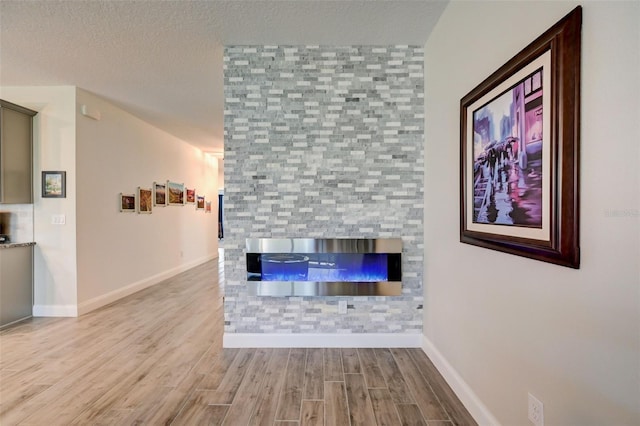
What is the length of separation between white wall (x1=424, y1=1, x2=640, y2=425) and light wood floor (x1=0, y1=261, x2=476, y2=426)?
1.48ft

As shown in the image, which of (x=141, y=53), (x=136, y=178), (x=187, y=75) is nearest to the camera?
(x=141, y=53)

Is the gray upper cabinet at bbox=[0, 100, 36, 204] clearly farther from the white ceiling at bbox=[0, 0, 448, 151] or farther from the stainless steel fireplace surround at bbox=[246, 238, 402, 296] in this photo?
the stainless steel fireplace surround at bbox=[246, 238, 402, 296]

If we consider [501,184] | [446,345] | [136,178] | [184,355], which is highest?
[136,178]

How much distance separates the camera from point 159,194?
18.8ft

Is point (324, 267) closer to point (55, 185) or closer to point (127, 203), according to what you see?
point (55, 185)

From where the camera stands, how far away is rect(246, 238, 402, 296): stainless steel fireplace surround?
109 inches

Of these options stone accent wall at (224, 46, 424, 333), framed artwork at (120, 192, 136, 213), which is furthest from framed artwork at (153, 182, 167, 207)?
stone accent wall at (224, 46, 424, 333)

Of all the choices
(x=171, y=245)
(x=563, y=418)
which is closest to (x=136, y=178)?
(x=171, y=245)

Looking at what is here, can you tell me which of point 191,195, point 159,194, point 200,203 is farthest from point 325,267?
point 200,203

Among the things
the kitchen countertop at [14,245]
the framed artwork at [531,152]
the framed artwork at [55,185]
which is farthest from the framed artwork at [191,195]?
the framed artwork at [531,152]

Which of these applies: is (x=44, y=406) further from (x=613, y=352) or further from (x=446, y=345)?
(x=613, y=352)

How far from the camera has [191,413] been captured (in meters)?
1.92

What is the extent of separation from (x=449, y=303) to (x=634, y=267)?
4.68 ft

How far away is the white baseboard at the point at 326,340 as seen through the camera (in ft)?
9.21
